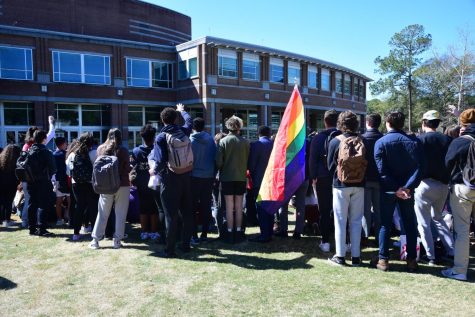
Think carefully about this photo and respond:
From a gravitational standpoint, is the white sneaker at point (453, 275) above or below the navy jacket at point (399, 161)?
below

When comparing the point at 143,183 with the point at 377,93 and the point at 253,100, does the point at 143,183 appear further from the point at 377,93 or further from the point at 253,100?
the point at 377,93

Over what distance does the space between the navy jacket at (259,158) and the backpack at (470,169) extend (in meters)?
3.17

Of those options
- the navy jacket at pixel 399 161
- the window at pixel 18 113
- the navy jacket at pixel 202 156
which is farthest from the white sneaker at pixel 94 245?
the window at pixel 18 113

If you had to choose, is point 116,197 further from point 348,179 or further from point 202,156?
point 348,179

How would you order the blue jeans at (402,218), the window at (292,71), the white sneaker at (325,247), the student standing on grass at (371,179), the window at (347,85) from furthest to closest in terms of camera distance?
the window at (347,85) < the window at (292,71) < the white sneaker at (325,247) < the student standing on grass at (371,179) < the blue jeans at (402,218)

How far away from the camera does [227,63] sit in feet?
107

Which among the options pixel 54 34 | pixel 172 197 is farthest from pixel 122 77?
pixel 172 197

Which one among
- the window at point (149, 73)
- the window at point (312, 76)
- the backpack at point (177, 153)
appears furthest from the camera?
the window at point (312, 76)

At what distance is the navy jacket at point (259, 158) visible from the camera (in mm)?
6805

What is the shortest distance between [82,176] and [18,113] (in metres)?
25.9

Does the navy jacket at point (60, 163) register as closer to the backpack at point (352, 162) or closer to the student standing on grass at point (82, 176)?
the student standing on grass at point (82, 176)

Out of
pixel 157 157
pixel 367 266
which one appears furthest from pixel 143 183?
pixel 367 266

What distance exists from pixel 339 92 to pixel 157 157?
43153mm

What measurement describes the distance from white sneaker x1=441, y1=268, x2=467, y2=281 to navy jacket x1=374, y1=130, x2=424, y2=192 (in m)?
1.09
